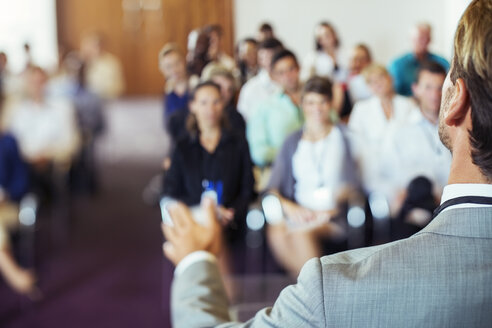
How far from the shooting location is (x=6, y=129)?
205 centimetres

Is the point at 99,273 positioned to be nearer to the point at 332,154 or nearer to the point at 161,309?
the point at 161,309

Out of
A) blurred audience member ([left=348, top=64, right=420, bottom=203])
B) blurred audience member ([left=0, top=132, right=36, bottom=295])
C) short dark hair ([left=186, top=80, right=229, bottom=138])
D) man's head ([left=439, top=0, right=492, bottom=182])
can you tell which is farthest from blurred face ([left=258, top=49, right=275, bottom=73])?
blurred audience member ([left=0, top=132, right=36, bottom=295])

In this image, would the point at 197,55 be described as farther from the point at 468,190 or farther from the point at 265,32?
the point at 468,190

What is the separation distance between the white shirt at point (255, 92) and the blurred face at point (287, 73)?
1 cm

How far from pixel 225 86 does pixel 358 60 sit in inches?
12.0

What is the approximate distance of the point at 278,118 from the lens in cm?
134

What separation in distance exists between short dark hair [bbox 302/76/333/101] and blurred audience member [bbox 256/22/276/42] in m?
0.12

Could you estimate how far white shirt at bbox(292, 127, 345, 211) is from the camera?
1321 millimetres

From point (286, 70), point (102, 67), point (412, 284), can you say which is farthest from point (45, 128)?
point (412, 284)

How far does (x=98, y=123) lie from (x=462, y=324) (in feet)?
4.68

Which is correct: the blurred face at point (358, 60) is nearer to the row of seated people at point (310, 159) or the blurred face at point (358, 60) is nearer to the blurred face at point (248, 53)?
the row of seated people at point (310, 159)

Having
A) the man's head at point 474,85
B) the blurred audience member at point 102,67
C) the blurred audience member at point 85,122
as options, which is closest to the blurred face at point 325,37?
the blurred audience member at point 102,67

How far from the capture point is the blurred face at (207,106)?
131 centimetres

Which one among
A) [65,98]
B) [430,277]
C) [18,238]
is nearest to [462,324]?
[430,277]
